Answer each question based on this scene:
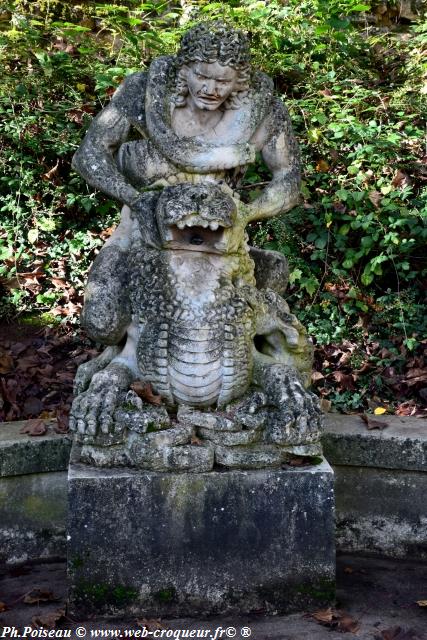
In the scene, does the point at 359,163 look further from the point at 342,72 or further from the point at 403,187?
the point at 342,72

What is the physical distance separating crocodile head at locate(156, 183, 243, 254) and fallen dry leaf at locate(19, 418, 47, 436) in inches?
45.2

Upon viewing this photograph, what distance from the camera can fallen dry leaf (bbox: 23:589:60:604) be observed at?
3.46 meters

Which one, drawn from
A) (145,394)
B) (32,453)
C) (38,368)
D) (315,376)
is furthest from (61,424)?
(315,376)

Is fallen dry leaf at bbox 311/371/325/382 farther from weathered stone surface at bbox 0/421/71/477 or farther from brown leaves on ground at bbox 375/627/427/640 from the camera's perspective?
brown leaves on ground at bbox 375/627/427/640

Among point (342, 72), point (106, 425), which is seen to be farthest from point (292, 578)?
point (342, 72)

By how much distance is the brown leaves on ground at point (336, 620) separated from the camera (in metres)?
3.26

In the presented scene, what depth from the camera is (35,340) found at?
18.8 feet

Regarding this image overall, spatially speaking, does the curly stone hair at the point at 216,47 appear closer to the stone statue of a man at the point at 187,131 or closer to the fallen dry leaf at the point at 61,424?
the stone statue of a man at the point at 187,131

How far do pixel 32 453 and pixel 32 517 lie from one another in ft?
1.03

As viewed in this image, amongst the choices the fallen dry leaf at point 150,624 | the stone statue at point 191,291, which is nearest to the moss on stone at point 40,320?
→ the stone statue at point 191,291

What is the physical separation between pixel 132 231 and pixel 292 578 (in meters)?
1.52

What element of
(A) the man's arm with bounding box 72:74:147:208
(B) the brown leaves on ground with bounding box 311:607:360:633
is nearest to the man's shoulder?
(A) the man's arm with bounding box 72:74:147:208

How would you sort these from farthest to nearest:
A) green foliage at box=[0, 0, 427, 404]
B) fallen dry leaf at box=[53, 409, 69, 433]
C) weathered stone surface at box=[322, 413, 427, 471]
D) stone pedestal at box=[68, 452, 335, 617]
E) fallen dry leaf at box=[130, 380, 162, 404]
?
green foliage at box=[0, 0, 427, 404], fallen dry leaf at box=[53, 409, 69, 433], weathered stone surface at box=[322, 413, 427, 471], fallen dry leaf at box=[130, 380, 162, 404], stone pedestal at box=[68, 452, 335, 617]

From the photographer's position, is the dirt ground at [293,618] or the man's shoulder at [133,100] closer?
the dirt ground at [293,618]
